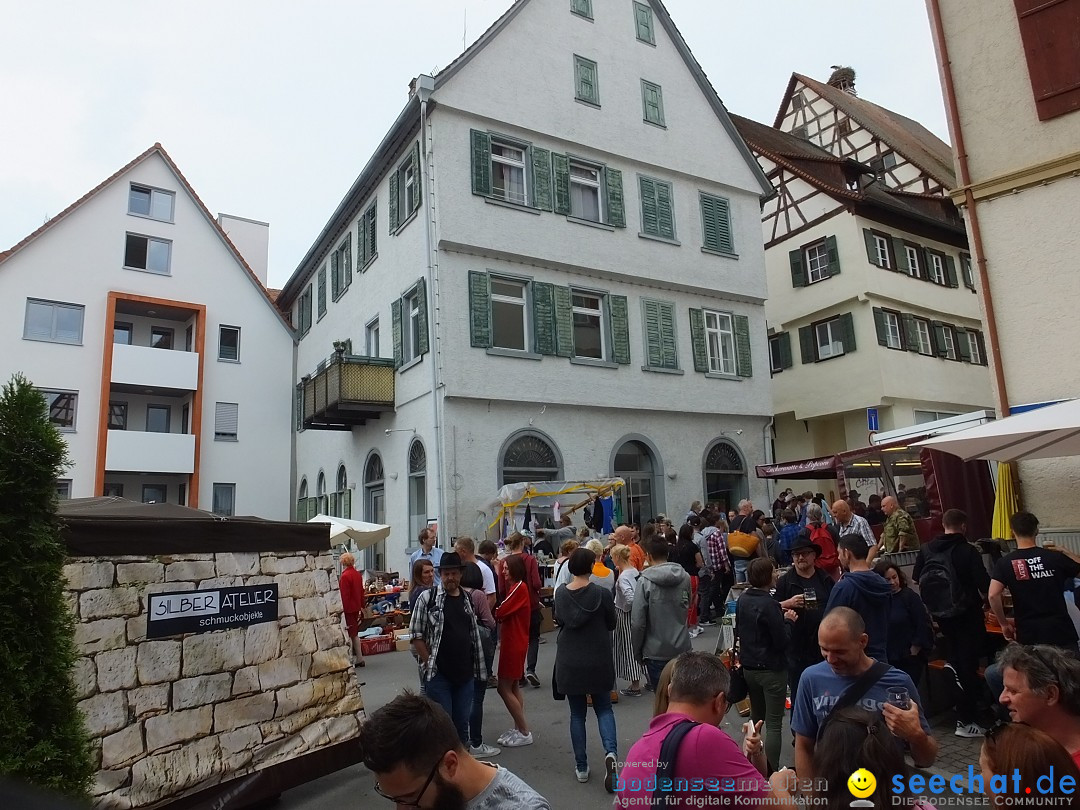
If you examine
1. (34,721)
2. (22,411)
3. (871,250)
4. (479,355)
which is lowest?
(34,721)

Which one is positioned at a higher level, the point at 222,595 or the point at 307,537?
the point at 307,537

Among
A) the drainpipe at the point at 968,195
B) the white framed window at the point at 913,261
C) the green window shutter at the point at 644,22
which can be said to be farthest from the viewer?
the white framed window at the point at 913,261

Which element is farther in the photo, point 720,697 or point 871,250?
point 871,250

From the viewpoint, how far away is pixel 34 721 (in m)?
3.35

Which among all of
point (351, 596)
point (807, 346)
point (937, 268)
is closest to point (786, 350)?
point (807, 346)

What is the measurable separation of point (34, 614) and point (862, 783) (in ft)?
11.4

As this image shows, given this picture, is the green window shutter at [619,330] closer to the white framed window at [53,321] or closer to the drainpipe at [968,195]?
the drainpipe at [968,195]

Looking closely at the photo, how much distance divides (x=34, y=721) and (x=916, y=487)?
19.9 metres

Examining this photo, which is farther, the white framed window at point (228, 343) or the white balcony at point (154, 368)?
the white framed window at point (228, 343)

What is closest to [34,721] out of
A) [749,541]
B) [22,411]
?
[22,411]

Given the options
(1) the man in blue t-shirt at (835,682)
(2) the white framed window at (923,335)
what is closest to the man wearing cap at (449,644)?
(1) the man in blue t-shirt at (835,682)

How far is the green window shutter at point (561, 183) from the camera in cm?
1795

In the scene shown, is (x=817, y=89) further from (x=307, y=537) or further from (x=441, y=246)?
(x=307, y=537)

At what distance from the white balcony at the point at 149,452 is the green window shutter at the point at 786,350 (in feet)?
64.2
